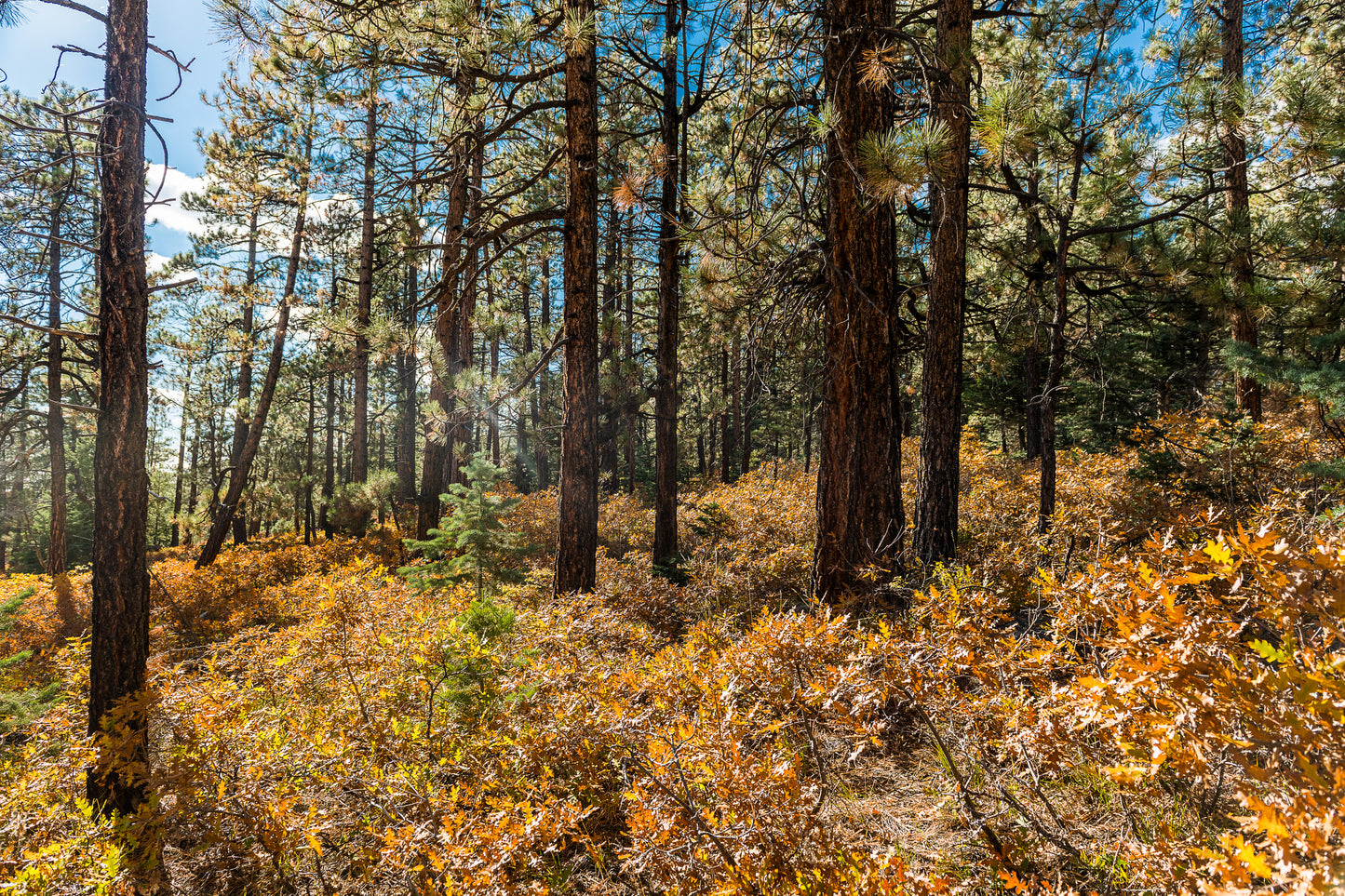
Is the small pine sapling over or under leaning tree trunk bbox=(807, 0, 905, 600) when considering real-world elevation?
under

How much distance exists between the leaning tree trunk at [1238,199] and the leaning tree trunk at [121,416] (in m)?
7.76

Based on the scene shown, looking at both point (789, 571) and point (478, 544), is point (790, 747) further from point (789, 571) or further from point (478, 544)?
point (478, 544)

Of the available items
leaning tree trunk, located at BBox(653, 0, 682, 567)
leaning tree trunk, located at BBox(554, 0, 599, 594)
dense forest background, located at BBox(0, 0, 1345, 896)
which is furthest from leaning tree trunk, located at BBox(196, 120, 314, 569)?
leaning tree trunk, located at BBox(554, 0, 599, 594)

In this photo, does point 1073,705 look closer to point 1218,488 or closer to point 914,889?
point 914,889

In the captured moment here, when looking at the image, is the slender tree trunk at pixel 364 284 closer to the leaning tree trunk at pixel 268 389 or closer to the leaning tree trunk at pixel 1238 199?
the leaning tree trunk at pixel 268 389

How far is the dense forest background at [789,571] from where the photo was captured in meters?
2.03

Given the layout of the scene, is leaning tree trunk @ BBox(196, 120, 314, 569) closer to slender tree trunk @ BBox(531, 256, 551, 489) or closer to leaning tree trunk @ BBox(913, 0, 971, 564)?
slender tree trunk @ BBox(531, 256, 551, 489)

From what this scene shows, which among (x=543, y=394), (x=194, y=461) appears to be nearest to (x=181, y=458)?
(x=194, y=461)

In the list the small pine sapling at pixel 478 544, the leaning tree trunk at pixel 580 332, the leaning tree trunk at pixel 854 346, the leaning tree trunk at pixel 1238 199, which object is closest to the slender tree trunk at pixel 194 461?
the small pine sapling at pixel 478 544

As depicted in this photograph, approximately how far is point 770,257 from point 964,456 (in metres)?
9.97

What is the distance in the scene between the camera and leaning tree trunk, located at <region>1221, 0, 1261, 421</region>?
510cm

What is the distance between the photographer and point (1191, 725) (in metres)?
1.55

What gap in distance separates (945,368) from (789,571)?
8.81 feet

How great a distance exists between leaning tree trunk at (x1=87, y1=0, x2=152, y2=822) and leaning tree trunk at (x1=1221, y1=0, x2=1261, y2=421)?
25.5ft
